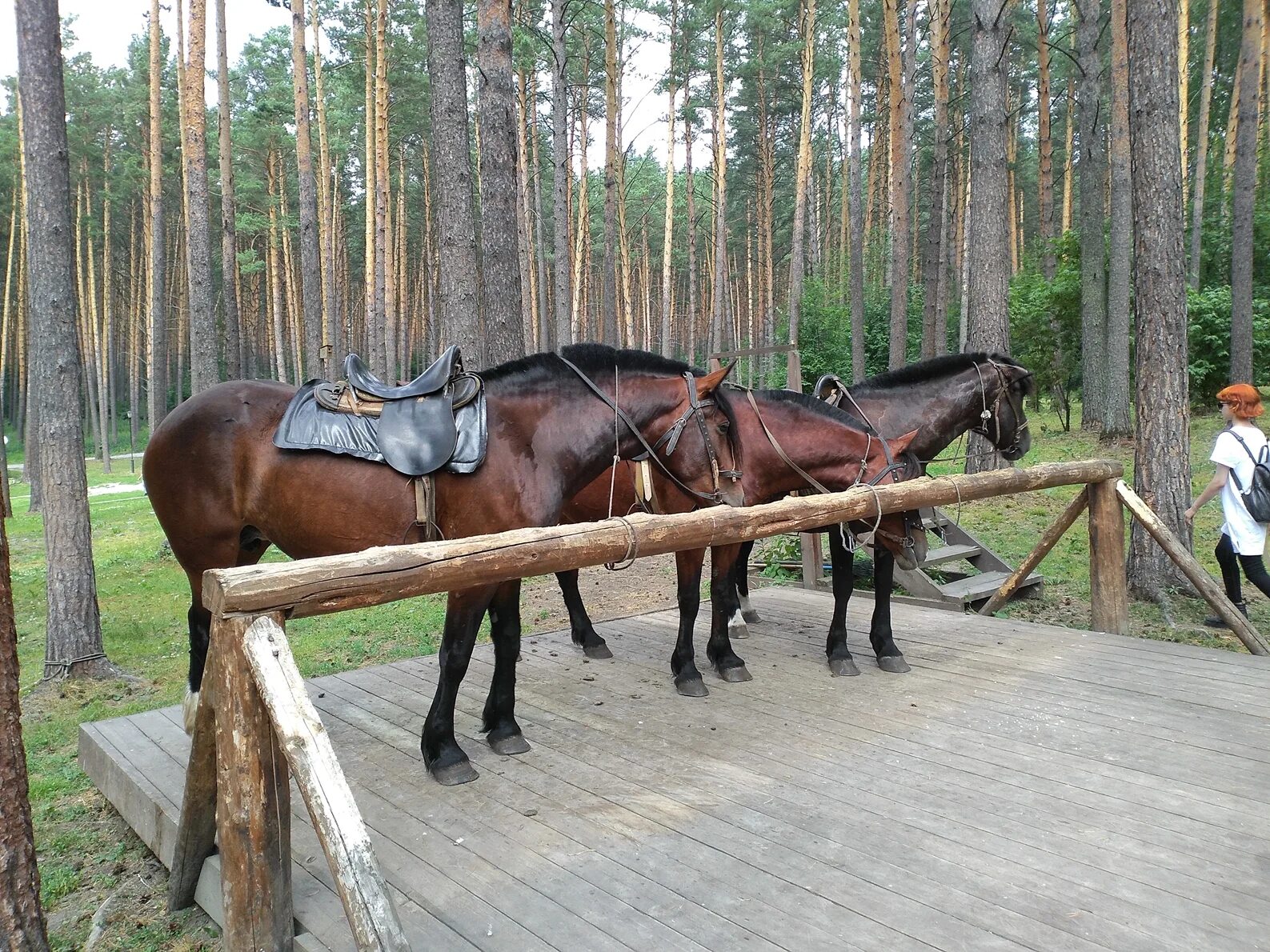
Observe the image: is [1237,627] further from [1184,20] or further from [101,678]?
[1184,20]

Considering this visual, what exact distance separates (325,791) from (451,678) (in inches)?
57.3

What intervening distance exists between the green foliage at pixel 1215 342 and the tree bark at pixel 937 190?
13.6 ft

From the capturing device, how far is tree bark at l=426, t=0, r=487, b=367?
7.59 m

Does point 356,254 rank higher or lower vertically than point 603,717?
higher

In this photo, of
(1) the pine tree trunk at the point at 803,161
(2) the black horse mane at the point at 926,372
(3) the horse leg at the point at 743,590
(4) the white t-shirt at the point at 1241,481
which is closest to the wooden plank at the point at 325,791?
(3) the horse leg at the point at 743,590

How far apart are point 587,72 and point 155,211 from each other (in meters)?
13.4

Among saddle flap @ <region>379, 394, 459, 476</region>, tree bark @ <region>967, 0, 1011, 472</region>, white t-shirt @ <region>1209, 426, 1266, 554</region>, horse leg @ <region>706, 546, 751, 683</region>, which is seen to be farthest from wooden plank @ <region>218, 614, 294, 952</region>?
tree bark @ <region>967, 0, 1011, 472</region>

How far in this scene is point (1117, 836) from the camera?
2.64 metres

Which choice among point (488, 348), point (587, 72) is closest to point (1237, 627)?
point (488, 348)

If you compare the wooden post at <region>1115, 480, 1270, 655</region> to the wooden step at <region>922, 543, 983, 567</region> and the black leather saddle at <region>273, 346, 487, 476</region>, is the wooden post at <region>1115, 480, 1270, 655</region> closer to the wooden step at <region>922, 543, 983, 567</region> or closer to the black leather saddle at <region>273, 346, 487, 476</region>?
the wooden step at <region>922, 543, 983, 567</region>

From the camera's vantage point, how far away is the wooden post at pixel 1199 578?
4.72 metres

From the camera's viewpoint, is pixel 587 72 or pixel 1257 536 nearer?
pixel 1257 536

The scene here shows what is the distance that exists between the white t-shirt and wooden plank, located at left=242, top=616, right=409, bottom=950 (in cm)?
558

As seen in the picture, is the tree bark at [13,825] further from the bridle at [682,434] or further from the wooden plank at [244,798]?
the bridle at [682,434]
